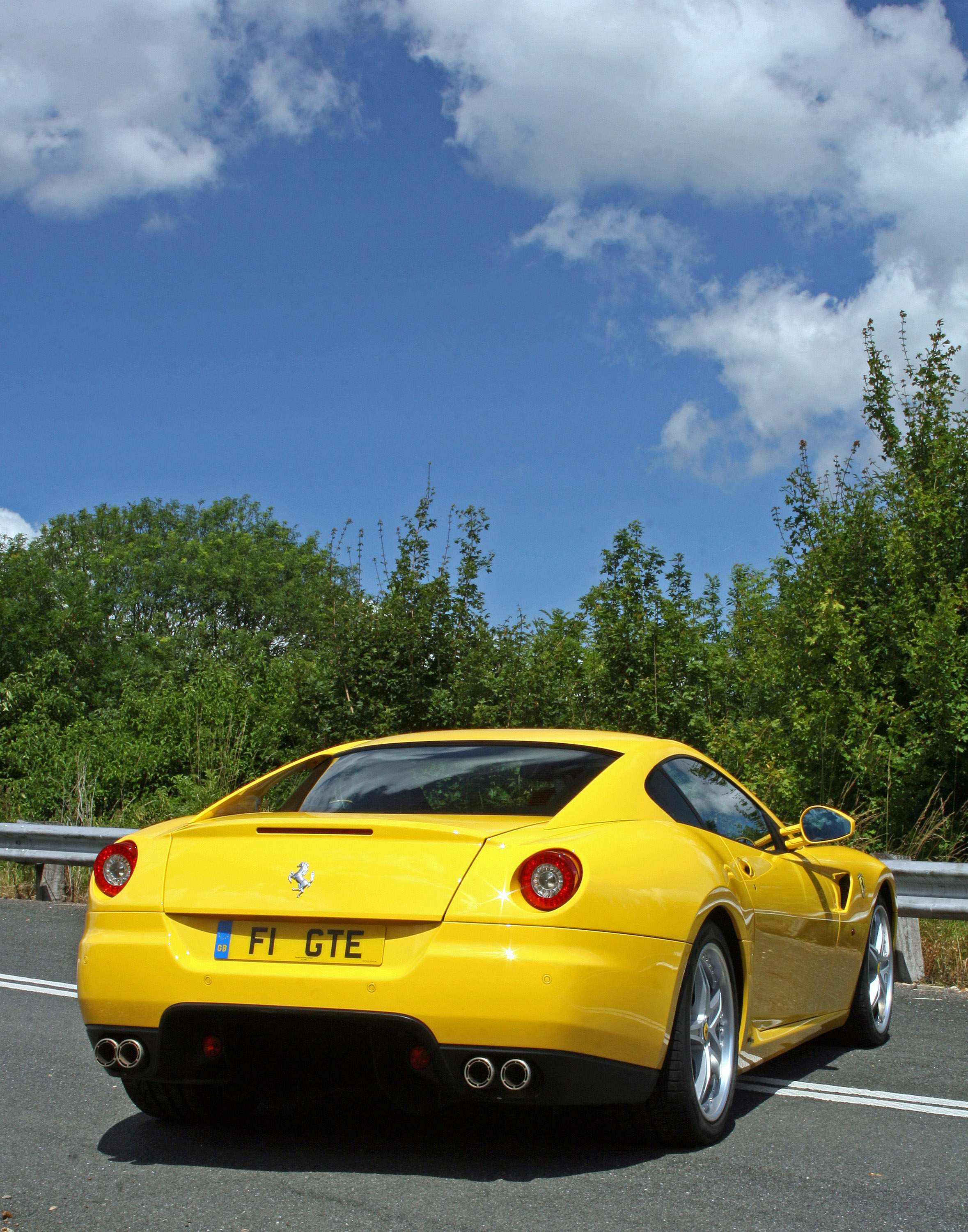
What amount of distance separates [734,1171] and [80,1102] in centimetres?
232

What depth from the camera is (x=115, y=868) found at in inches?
150

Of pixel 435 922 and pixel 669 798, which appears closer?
pixel 435 922

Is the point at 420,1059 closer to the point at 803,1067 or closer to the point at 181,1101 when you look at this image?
the point at 181,1101

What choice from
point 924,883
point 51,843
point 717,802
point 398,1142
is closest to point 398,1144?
point 398,1142

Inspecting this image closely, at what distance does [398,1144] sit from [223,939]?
2.97ft

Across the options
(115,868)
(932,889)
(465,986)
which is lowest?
(465,986)

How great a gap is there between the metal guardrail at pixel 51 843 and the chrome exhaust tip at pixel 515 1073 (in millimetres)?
7732

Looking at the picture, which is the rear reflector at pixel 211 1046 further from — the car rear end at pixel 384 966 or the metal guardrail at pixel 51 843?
the metal guardrail at pixel 51 843

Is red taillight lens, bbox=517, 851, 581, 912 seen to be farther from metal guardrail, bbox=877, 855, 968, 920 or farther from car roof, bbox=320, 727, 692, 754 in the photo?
metal guardrail, bbox=877, 855, 968, 920

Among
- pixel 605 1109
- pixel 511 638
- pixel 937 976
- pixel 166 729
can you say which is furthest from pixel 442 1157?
pixel 166 729

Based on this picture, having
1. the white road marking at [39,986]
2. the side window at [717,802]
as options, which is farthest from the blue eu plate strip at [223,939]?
the white road marking at [39,986]

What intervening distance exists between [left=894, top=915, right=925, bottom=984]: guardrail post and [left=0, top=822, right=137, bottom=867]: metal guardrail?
20.8ft

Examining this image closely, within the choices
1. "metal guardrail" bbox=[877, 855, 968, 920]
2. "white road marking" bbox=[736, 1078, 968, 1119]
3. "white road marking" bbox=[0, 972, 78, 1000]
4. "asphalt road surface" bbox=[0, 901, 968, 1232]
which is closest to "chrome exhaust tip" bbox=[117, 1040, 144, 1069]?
"asphalt road surface" bbox=[0, 901, 968, 1232]

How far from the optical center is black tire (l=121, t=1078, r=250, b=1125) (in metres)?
3.89
